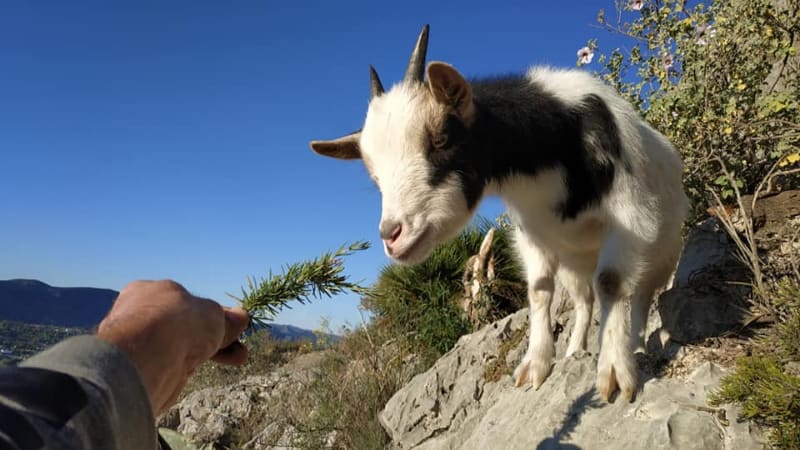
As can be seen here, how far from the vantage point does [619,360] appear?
340 cm

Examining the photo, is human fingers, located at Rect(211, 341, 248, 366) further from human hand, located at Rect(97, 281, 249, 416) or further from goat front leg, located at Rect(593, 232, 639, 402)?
goat front leg, located at Rect(593, 232, 639, 402)

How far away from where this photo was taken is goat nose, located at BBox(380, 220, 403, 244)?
131 inches

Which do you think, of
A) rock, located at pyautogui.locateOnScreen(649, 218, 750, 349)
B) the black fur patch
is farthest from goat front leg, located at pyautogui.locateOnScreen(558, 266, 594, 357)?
the black fur patch

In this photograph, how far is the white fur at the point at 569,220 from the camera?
3.40m

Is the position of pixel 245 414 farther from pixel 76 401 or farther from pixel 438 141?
pixel 76 401

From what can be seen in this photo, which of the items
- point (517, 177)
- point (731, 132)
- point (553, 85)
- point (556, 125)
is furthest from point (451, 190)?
point (731, 132)

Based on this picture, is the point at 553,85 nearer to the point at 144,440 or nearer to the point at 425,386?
the point at 425,386

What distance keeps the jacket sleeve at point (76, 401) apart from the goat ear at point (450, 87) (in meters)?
2.88

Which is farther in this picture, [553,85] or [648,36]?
[648,36]

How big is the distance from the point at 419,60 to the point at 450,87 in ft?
1.32

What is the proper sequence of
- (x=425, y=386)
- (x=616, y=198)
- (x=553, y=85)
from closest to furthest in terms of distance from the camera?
(x=616, y=198)
(x=553, y=85)
(x=425, y=386)

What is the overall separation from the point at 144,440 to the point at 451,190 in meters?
2.79

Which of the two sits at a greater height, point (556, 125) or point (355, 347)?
point (556, 125)

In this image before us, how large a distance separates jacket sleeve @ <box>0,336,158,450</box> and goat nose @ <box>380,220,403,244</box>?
2.52m
